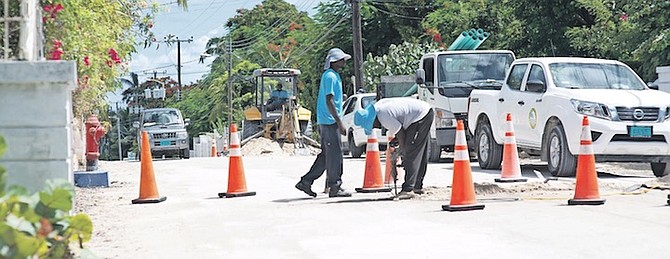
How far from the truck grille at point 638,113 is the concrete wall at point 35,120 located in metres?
9.17

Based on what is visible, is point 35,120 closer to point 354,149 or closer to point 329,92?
point 329,92

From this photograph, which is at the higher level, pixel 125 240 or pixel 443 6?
pixel 443 6

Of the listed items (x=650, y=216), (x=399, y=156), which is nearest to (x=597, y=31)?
(x=399, y=156)

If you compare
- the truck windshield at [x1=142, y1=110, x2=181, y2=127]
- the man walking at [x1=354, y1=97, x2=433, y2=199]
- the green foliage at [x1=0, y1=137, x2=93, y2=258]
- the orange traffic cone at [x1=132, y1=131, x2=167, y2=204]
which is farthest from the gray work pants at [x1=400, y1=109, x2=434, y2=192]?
the truck windshield at [x1=142, y1=110, x2=181, y2=127]

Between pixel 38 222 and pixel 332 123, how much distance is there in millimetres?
7438

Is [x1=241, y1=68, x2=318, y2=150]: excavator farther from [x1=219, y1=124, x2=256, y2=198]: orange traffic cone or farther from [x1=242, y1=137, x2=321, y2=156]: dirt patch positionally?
[x1=219, y1=124, x2=256, y2=198]: orange traffic cone

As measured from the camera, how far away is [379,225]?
30.5 ft

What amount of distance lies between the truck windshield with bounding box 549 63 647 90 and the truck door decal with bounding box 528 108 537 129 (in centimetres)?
59

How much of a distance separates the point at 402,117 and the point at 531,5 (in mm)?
18595

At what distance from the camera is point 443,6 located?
46.3 m

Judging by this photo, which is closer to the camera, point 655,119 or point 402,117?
point 402,117

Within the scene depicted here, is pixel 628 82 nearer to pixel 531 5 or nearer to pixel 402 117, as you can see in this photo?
pixel 402 117

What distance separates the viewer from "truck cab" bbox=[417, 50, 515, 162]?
780 inches

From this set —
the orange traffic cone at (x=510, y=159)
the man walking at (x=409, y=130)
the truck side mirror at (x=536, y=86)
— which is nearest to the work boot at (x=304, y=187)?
the man walking at (x=409, y=130)
